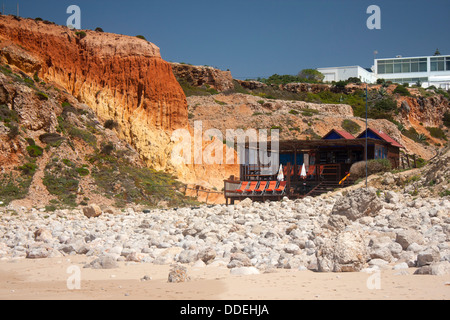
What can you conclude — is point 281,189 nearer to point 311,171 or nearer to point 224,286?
point 311,171

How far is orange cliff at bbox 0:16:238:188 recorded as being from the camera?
115ft

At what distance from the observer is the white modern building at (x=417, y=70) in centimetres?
8512

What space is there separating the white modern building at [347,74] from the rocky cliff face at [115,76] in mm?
53433

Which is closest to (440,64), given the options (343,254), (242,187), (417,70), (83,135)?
(417,70)

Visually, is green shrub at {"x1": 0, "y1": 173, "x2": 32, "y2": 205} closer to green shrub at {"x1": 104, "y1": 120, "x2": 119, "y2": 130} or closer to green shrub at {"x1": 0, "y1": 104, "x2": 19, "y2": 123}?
green shrub at {"x1": 0, "y1": 104, "x2": 19, "y2": 123}

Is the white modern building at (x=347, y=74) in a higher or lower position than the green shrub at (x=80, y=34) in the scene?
higher

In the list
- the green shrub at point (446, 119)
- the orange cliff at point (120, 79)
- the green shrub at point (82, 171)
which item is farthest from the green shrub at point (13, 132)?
the green shrub at point (446, 119)

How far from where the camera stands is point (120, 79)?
38.1 m

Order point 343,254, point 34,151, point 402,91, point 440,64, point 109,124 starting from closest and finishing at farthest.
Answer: point 343,254 < point 34,151 < point 109,124 < point 402,91 < point 440,64

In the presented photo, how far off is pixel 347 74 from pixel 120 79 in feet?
193

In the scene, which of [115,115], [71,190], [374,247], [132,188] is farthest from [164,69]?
[374,247]

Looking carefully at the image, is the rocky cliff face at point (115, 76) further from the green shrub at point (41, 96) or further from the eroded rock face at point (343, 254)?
the eroded rock face at point (343, 254)

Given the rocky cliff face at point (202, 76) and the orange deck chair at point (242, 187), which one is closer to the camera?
the orange deck chair at point (242, 187)
